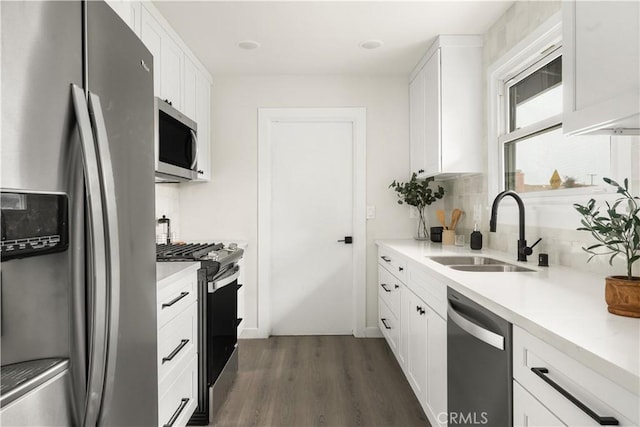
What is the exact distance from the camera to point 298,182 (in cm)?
373

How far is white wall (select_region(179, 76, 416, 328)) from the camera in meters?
3.65

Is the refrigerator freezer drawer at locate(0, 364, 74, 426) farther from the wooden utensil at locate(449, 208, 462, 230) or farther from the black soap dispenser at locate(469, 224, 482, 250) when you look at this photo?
the wooden utensil at locate(449, 208, 462, 230)

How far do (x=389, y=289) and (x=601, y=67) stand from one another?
2197 millimetres

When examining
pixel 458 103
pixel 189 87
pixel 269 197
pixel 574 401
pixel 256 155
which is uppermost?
pixel 189 87

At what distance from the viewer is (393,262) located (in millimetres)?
2896

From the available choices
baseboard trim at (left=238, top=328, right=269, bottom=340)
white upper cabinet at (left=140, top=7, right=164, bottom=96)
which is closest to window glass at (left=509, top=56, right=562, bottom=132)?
white upper cabinet at (left=140, top=7, right=164, bottom=96)

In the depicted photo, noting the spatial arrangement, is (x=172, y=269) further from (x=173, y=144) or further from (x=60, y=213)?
(x=60, y=213)

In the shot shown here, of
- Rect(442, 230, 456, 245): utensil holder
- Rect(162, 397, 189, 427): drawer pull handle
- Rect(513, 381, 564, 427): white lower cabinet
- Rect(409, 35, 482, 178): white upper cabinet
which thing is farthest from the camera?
Rect(442, 230, 456, 245): utensil holder

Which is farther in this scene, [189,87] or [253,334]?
[253,334]

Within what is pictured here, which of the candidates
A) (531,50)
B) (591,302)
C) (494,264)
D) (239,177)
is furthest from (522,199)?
(239,177)

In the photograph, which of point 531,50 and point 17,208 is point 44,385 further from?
point 531,50

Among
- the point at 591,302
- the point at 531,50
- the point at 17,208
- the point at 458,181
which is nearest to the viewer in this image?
the point at 17,208

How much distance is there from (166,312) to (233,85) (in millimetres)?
2581

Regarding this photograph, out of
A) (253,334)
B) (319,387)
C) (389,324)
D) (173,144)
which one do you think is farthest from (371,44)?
(253,334)
